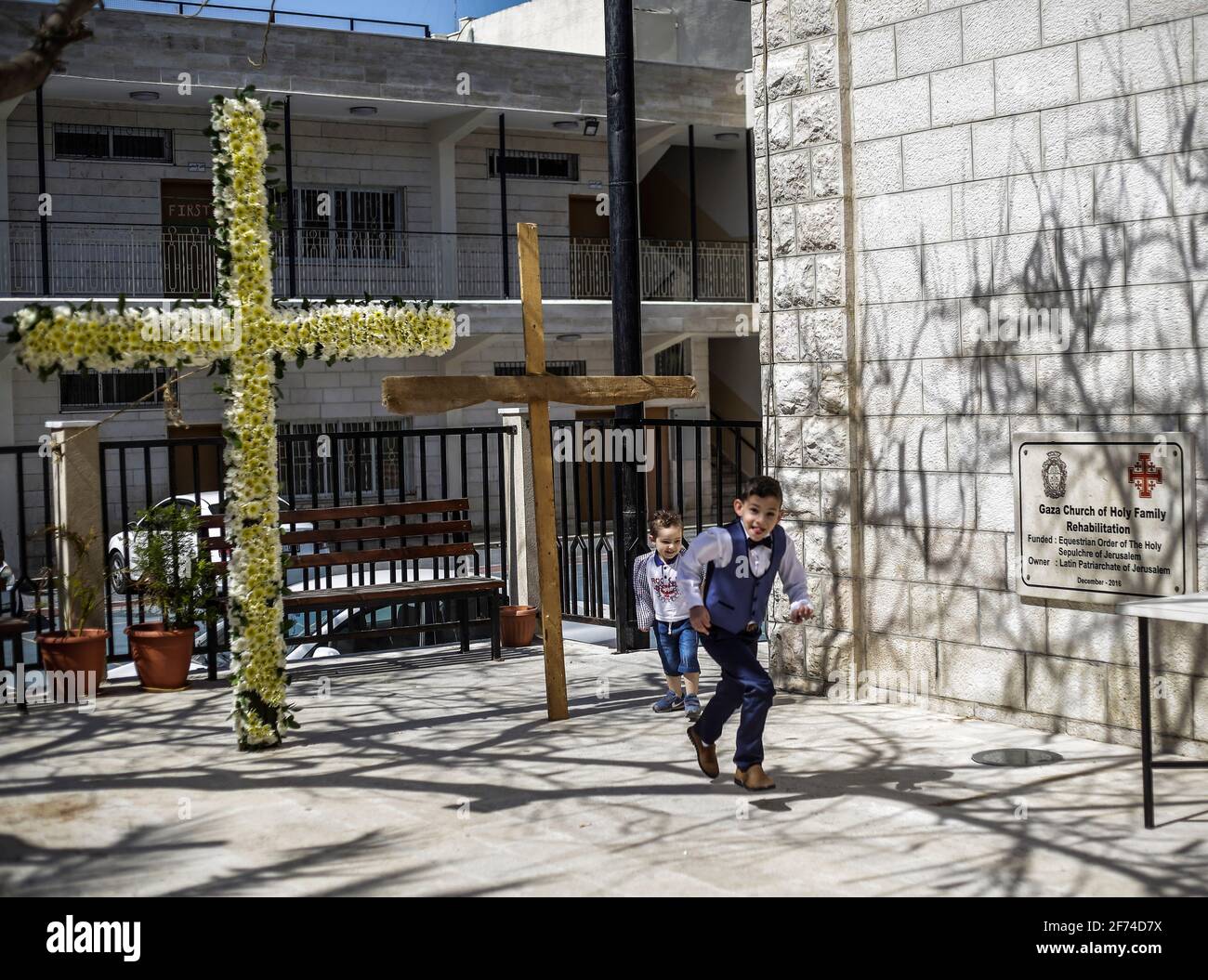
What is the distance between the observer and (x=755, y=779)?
6770mm

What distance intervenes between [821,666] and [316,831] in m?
3.93

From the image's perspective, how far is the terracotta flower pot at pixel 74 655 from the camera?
9.41 metres

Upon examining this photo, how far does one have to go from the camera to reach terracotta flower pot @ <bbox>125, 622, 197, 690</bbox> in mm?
9688

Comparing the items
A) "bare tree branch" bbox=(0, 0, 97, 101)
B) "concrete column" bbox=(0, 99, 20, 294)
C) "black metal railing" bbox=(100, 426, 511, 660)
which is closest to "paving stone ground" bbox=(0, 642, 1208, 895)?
"black metal railing" bbox=(100, 426, 511, 660)

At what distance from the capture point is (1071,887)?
5305 millimetres

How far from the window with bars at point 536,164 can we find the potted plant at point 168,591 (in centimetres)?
2026

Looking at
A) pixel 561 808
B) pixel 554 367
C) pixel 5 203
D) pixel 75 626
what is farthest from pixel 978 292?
pixel 554 367

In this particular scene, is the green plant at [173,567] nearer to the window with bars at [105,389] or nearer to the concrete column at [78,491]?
the concrete column at [78,491]

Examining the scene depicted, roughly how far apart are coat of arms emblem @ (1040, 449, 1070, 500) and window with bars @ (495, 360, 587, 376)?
20.9 meters

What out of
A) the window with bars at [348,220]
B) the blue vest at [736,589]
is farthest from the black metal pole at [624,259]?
the window with bars at [348,220]

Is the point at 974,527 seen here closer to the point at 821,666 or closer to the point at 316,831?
the point at 821,666

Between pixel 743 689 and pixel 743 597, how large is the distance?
430 millimetres

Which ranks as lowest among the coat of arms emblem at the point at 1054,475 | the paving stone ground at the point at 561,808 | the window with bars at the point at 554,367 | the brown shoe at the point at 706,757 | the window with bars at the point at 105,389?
the paving stone ground at the point at 561,808

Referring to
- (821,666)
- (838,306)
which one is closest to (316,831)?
(821,666)
